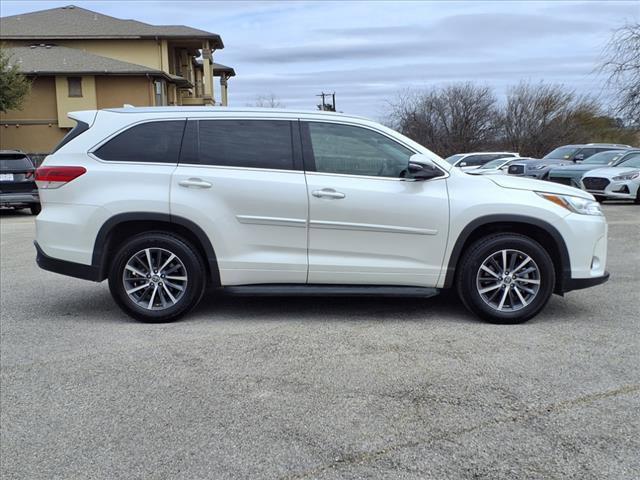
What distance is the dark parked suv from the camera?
50.8ft

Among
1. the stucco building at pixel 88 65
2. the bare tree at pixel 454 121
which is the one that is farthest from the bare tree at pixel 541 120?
the stucco building at pixel 88 65

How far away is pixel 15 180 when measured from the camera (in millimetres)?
15594

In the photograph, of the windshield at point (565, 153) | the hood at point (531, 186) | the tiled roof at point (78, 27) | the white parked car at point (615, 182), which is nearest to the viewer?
the hood at point (531, 186)

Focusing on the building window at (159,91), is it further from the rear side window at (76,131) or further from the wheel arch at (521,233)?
the wheel arch at (521,233)

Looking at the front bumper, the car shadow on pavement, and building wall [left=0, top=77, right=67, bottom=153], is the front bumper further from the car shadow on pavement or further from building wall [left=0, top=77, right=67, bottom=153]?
building wall [left=0, top=77, right=67, bottom=153]

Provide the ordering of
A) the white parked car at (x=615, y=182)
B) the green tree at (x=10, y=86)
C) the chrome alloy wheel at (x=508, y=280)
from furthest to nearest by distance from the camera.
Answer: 1. the green tree at (x=10, y=86)
2. the white parked car at (x=615, y=182)
3. the chrome alloy wheel at (x=508, y=280)

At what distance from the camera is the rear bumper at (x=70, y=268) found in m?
5.61

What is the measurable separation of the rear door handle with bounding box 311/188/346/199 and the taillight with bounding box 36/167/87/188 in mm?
2065

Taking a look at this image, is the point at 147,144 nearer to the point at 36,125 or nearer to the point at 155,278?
the point at 155,278

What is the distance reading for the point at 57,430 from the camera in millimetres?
3629

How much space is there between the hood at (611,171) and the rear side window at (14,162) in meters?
14.6

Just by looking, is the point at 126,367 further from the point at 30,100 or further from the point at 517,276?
the point at 30,100

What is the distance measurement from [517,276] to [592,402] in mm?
1821

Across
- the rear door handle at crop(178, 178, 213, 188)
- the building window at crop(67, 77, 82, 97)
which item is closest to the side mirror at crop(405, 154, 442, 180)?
the rear door handle at crop(178, 178, 213, 188)
